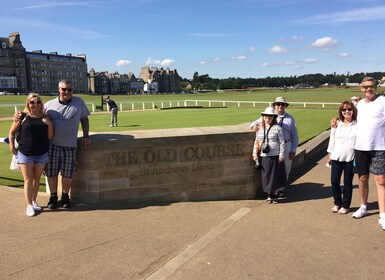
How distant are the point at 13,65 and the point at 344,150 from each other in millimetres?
122294

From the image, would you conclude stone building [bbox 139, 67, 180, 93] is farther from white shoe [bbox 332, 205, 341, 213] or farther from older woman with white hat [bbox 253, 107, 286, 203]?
white shoe [bbox 332, 205, 341, 213]

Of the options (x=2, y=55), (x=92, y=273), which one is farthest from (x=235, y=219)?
(x=2, y=55)

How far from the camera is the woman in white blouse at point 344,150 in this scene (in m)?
5.17

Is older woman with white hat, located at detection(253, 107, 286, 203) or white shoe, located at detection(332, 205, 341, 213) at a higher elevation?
older woman with white hat, located at detection(253, 107, 286, 203)

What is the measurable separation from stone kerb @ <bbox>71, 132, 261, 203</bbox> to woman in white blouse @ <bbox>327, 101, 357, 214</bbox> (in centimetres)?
132

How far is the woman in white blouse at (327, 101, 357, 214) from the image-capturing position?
17.0ft

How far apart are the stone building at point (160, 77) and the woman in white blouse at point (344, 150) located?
161 metres

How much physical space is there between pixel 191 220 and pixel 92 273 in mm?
1759

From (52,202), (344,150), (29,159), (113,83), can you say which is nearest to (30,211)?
(52,202)

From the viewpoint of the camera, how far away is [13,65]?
11256 centimetres

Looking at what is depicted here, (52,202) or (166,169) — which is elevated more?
(166,169)

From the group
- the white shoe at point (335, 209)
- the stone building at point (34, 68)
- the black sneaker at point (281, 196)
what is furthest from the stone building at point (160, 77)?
the white shoe at point (335, 209)

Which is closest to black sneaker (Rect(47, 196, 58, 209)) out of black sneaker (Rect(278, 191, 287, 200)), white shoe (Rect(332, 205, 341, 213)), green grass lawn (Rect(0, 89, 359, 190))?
green grass lawn (Rect(0, 89, 359, 190))

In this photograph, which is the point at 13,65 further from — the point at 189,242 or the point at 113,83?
the point at 189,242
